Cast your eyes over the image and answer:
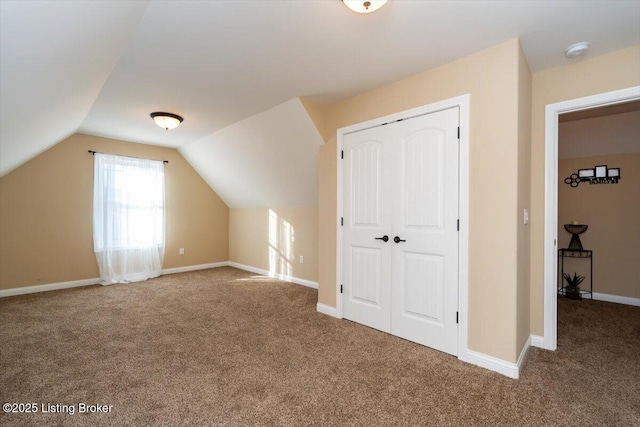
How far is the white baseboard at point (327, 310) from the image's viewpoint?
337 cm

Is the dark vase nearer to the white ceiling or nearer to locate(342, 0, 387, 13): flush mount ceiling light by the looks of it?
the white ceiling

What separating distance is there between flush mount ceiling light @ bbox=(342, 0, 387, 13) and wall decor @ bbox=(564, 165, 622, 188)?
169 inches

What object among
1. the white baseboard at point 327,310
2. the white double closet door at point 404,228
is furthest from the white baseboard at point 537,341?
the white baseboard at point 327,310

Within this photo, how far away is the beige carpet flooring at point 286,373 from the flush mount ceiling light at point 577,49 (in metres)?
2.40

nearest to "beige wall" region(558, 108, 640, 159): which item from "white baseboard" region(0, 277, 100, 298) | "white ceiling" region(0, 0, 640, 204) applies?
"white ceiling" region(0, 0, 640, 204)

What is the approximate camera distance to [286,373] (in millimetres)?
2168

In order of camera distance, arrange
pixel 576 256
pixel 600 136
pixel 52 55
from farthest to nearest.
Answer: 1. pixel 576 256
2. pixel 600 136
3. pixel 52 55

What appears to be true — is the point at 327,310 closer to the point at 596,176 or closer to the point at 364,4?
the point at 364,4

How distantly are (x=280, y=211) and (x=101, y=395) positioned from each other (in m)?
Answer: 3.74

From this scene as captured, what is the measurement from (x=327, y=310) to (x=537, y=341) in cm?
204

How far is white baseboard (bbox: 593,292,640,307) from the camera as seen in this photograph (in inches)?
148

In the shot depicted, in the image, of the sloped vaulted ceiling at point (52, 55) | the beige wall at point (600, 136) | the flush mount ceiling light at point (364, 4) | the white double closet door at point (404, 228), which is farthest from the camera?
the beige wall at point (600, 136)

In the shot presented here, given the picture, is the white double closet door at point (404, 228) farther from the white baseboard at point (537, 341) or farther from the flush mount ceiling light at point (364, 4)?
the flush mount ceiling light at point (364, 4)

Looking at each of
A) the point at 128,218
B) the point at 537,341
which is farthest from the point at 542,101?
the point at 128,218
